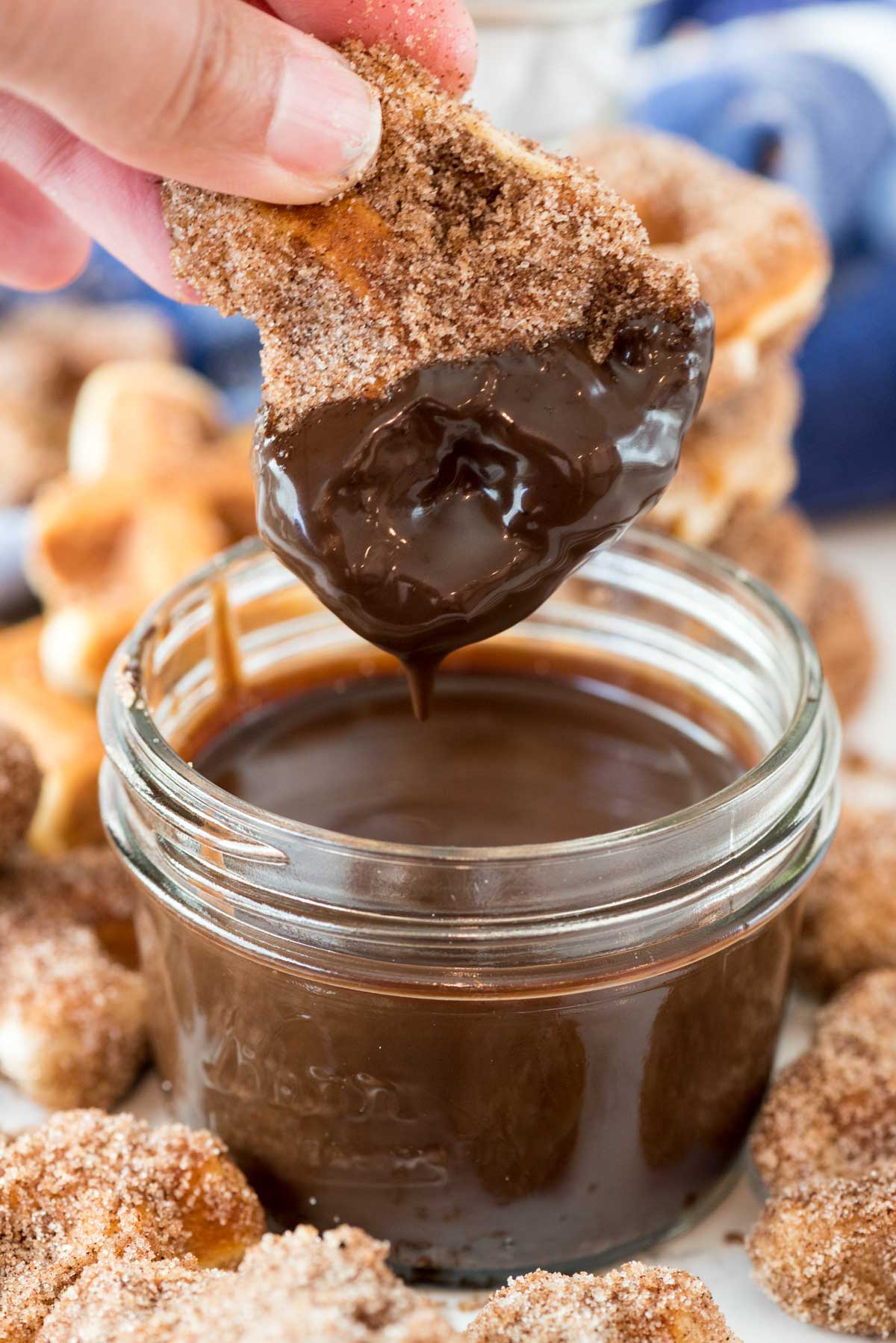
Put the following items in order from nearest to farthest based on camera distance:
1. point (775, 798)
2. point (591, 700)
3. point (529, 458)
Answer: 1. point (529, 458)
2. point (775, 798)
3. point (591, 700)

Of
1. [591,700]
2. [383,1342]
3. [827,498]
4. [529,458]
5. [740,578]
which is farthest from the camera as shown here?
[827,498]

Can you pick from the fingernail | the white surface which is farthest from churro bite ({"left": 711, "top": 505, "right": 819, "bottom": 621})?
the fingernail

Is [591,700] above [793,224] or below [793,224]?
below

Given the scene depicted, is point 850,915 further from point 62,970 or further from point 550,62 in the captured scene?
point 550,62

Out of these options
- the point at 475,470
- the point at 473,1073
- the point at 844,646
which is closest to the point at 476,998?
the point at 473,1073

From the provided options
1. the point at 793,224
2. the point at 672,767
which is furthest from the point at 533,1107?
the point at 793,224

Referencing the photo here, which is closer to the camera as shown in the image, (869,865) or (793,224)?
(869,865)

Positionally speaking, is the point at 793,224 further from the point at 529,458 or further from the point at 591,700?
the point at 529,458
